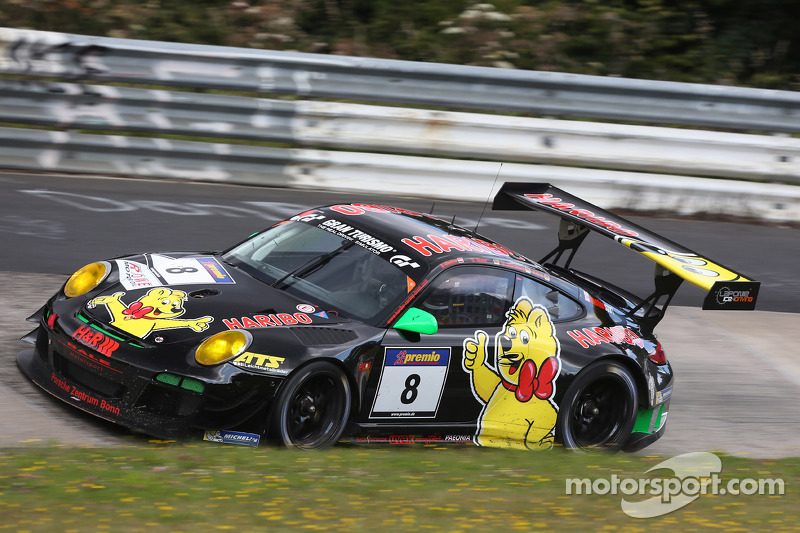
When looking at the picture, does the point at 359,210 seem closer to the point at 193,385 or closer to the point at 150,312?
the point at 150,312

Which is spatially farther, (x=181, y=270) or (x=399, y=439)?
(x=181, y=270)

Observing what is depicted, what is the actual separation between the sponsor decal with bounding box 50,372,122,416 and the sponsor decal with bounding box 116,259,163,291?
671mm

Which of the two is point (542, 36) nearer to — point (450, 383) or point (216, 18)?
point (216, 18)

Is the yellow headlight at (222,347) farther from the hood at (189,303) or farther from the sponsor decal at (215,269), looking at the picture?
the sponsor decal at (215,269)

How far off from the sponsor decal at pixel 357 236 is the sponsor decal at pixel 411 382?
74 cm

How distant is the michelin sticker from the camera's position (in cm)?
652

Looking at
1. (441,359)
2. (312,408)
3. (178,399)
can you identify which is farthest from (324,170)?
(178,399)

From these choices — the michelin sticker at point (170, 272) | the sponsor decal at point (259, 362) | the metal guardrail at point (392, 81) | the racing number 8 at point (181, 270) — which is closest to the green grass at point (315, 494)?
the sponsor decal at point (259, 362)

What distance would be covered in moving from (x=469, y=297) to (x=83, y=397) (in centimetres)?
230

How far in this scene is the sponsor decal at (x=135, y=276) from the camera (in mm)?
6464

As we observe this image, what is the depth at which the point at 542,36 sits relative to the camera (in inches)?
562

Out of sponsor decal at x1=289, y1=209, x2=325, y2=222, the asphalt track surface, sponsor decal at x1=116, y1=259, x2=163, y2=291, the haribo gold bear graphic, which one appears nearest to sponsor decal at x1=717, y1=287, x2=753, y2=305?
the haribo gold bear graphic

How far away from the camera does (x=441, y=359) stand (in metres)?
6.39

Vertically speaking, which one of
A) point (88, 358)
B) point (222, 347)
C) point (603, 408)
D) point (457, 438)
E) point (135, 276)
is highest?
point (135, 276)
